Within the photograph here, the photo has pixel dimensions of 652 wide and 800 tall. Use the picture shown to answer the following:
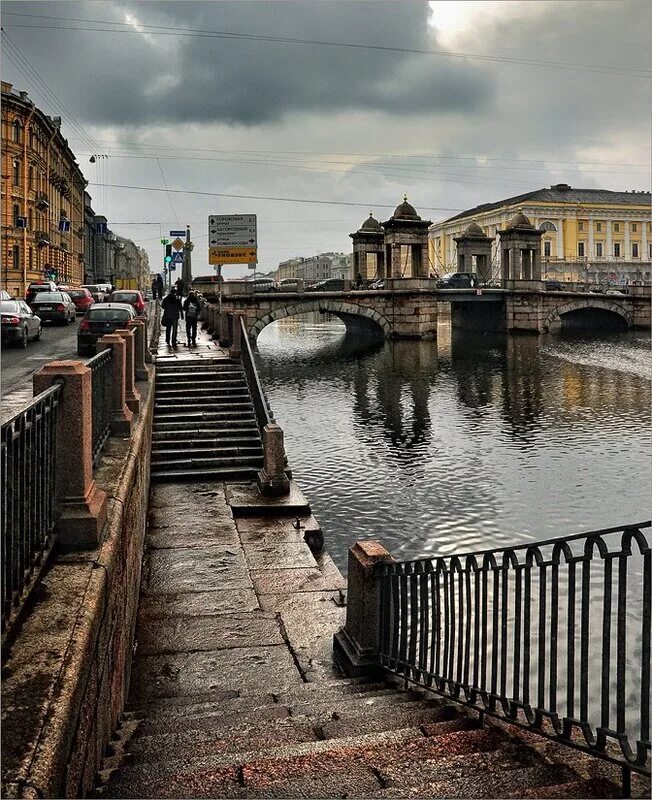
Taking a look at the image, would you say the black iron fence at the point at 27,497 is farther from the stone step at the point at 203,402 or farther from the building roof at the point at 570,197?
the building roof at the point at 570,197

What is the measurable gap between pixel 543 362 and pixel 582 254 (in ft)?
207

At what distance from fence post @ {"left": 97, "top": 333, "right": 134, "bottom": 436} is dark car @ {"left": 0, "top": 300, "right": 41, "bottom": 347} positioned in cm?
1273

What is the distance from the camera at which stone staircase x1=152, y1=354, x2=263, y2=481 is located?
14.6 metres

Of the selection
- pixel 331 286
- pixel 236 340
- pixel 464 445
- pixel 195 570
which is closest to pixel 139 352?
pixel 236 340

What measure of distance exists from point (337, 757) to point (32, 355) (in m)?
19.2

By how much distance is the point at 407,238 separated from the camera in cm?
5259

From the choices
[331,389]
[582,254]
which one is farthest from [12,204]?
[582,254]

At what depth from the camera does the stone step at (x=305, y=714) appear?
4.78 meters

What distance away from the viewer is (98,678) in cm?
408

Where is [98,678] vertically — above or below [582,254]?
Result: below

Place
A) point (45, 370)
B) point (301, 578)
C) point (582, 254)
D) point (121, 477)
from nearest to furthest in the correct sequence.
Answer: point (45, 370) → point (121, 477) → point (301, 578) → point (582, 254)

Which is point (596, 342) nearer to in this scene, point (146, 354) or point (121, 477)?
point (146, 354)

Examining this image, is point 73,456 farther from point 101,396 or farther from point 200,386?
point 200,386

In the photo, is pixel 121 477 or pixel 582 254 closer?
pixel 121 477
